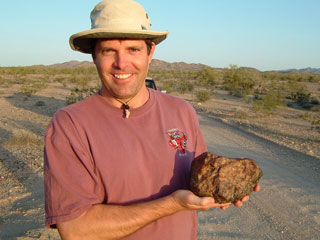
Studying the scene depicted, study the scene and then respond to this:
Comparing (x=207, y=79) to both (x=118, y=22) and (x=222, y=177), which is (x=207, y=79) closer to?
(x=222, y=177)

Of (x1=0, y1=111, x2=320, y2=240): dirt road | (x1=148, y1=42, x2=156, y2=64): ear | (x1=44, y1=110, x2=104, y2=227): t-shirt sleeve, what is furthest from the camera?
(x1=0, y1=111, x2=320, y2=240): dirt road

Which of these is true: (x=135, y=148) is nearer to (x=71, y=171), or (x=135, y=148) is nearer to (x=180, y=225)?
(x=71, y=171)

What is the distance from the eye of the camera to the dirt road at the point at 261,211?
426 centimetres

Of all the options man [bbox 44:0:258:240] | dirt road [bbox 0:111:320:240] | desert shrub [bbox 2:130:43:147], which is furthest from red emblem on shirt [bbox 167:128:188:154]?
Answer: desert shrub [bbox 2:130:43:147]

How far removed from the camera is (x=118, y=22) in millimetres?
1614

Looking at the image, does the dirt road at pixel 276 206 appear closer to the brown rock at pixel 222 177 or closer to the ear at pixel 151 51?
the brown rock at pixel 222 177

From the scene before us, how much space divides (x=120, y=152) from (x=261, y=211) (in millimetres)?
4064

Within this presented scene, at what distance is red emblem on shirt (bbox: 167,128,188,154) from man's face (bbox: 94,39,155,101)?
1.07 ft

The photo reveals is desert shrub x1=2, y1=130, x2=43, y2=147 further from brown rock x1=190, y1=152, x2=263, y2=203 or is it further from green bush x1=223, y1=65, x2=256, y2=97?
green bush x1=223, y1=65, x2=256, y2=97

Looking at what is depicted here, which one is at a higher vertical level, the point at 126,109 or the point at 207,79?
the point at 207,79

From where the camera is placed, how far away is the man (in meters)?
1.44

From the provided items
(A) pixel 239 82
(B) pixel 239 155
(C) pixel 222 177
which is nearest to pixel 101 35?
(C) pixel 222 177

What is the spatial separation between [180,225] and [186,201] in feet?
1.11

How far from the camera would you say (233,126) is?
11.2 metres
